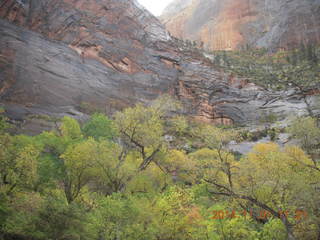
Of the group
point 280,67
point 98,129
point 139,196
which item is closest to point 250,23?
point 280,67

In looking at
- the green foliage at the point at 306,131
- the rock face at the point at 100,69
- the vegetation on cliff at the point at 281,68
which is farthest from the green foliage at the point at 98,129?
the vegetation on cliff at the point at 281,68

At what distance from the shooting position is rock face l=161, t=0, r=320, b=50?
10144 cm

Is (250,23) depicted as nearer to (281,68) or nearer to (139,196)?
(281,68)

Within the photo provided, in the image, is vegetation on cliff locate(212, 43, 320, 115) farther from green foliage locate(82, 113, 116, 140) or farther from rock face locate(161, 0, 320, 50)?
green foliage locate(82, 113, 116, 140)

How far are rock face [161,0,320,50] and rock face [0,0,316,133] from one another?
46.4m

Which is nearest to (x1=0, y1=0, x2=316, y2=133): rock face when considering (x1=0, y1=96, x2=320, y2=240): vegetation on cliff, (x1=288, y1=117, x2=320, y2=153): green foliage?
(x1=0, y1=96, x2=320, y2=240): vegetation on cliff

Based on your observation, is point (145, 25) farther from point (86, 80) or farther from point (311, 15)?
point (311, 15)

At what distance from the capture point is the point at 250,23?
134375 mm

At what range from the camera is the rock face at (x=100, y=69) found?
1894 inches

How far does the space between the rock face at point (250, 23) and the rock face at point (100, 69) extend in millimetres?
46368

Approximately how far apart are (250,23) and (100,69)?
4003 inches
